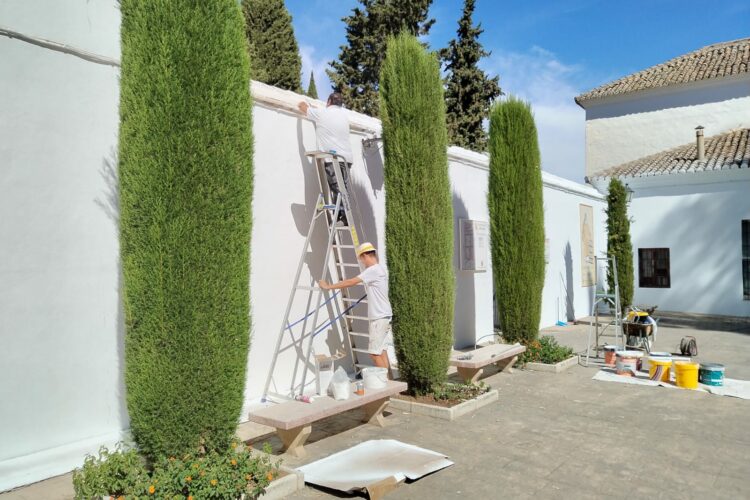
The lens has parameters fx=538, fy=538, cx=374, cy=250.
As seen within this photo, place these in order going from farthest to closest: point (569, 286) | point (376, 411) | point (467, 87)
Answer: point (467, 87) < point (569, 286) < point (376, 411)

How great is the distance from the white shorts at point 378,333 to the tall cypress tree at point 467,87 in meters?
18.2

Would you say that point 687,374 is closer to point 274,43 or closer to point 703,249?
point 703,249

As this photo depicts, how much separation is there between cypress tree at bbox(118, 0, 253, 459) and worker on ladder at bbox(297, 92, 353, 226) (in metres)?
2.48

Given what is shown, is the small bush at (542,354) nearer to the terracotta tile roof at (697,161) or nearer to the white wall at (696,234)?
the white wall at (696,234)

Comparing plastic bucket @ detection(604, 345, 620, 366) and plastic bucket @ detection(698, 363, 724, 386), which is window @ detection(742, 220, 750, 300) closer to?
plastic bucket @ detection(604, 345, 620, 366)

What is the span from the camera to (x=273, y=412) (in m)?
4.62

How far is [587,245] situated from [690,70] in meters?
10.7

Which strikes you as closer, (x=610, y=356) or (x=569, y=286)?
(x=610, y=356)

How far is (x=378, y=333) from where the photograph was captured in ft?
20.3

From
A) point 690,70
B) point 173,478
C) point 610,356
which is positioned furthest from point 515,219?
point 690,70

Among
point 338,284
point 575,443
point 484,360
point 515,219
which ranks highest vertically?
point 515,219

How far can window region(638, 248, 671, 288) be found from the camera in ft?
54.8

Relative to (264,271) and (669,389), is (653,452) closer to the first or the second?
(669,389)

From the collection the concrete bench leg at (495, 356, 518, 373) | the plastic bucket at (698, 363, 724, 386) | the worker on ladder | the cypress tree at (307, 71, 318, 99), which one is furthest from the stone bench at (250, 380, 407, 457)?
the cypress tree at (307, 71, 318, 99)
